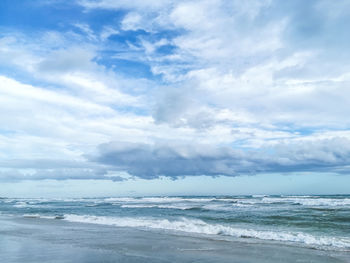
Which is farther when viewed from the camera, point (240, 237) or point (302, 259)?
point (240, 237)

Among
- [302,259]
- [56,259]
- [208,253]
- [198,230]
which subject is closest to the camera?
[56,259]

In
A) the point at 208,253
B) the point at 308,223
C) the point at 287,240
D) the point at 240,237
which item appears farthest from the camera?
the point at 308,223

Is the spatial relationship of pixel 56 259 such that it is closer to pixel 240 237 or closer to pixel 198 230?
pixel 240 237

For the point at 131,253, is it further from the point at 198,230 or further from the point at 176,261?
the point at 198,230

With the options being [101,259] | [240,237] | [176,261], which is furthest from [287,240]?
[101,259]

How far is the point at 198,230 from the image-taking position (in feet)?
61.4

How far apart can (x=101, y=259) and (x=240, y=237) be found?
27.9 feet

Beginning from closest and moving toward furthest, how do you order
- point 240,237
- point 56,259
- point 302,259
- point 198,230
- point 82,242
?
point 56,259
point 302,259
point 82,242
point 240,237
point 198,230

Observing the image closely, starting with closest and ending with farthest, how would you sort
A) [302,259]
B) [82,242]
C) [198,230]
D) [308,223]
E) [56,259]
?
[56,259] → [302,259] → [82,242] → [198,230] → [308,223]

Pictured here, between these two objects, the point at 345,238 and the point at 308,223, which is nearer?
the point at 345,238

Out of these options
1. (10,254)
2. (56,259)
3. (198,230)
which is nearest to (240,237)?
(198,230)

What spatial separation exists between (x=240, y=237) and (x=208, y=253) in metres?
5.38

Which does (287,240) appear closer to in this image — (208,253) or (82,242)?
(208,253)

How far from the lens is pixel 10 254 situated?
10.2m
